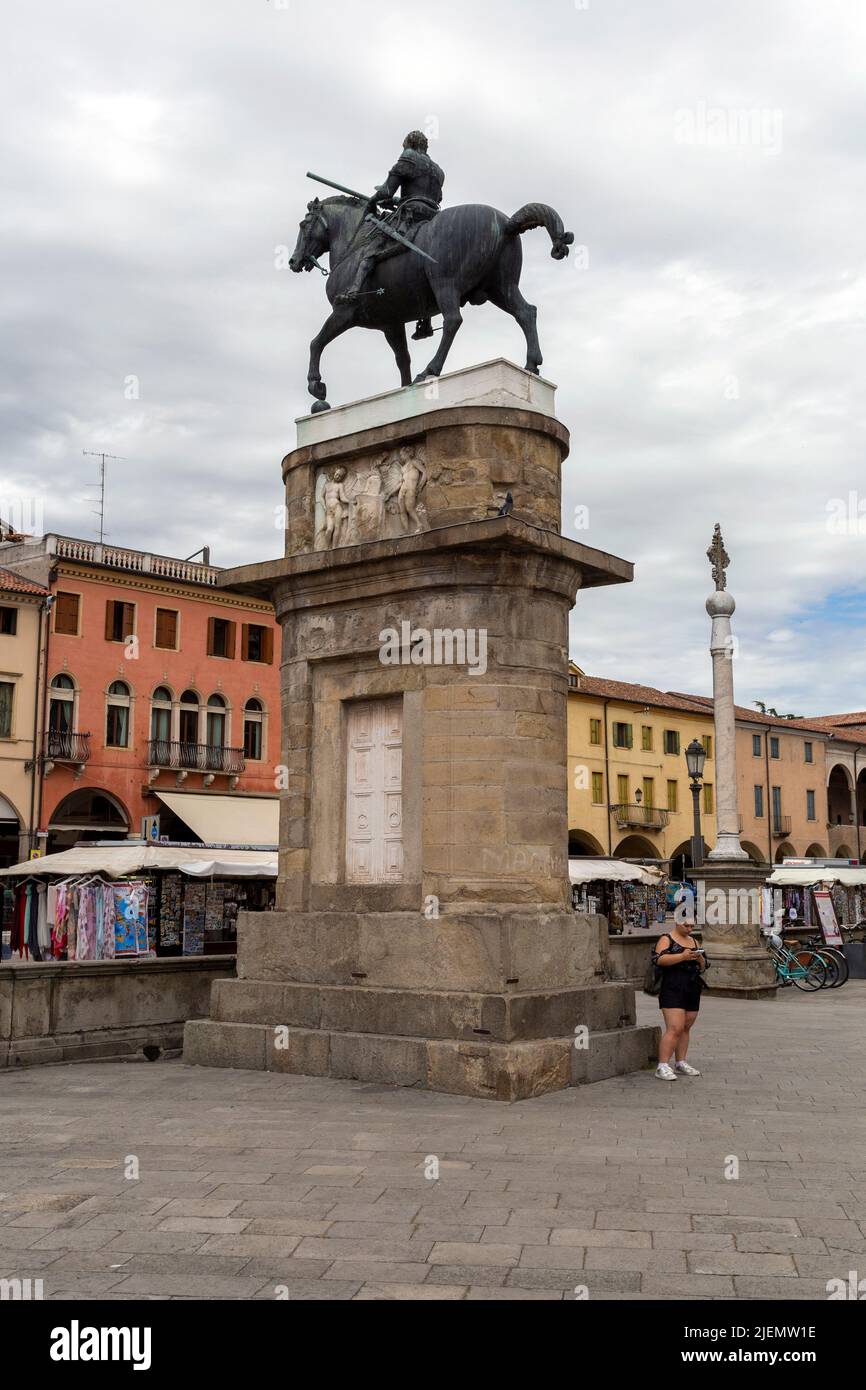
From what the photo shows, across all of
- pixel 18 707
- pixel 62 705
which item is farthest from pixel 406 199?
pixel 62 705

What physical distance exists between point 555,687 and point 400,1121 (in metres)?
3.91

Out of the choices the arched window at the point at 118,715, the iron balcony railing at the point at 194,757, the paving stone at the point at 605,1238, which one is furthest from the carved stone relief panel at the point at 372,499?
the iron balcony railing at the point at 194,757

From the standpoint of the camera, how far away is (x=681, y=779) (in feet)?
208

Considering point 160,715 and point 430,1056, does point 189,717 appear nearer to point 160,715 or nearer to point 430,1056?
point 160,715

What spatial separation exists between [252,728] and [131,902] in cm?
2843

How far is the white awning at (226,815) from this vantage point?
3669 centimetres

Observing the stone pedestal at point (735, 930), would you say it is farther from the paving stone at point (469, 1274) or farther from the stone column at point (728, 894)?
the paving stone at point (469, 1274)

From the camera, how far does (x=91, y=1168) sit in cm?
731

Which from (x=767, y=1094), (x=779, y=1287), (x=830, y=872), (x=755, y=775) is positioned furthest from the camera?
(x=755, y=775)

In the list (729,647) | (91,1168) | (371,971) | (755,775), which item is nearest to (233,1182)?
(91,1168)

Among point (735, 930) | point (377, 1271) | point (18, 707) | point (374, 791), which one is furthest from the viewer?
point (18, 707)

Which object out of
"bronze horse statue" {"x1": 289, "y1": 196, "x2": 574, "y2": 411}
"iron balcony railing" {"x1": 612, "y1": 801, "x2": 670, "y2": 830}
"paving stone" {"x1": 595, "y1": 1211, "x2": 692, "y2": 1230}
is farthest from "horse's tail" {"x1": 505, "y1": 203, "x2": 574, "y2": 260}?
"iron balcony railing" {"x1": 612, "y1": 801, "x2": 670, "y2": 830}

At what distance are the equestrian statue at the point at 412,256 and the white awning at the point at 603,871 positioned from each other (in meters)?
16.4

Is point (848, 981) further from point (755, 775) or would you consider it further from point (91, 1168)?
point (755, 775)
